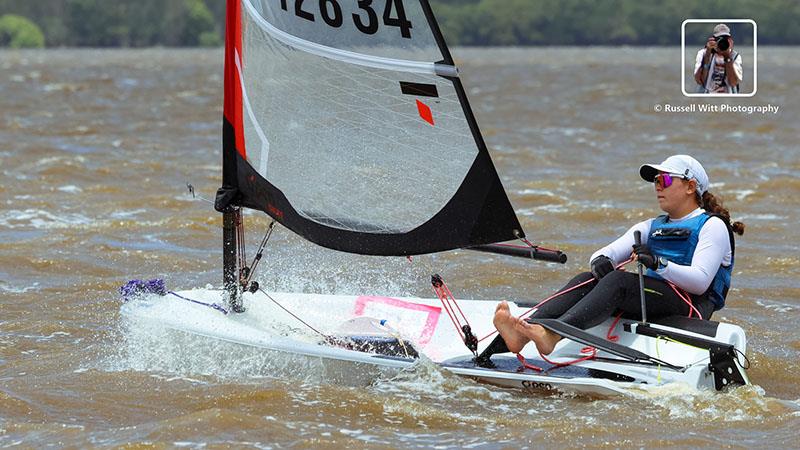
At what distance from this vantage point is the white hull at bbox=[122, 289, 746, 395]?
5598 millimetres

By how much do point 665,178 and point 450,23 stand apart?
110388 millimetres

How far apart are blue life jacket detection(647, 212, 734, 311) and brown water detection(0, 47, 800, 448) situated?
Answer: 21.6 inches

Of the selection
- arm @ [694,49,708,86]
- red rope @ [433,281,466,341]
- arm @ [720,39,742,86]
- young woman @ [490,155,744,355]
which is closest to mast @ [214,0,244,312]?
red rope @ [433,281,466,341]

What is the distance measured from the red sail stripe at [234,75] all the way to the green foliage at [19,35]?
103m

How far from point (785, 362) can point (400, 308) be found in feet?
6.35

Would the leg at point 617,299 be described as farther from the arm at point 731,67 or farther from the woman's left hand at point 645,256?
the arm at point 731,67

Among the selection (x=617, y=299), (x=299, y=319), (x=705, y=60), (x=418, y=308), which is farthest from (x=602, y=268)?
(x=705, y=60)

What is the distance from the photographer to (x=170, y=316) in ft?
20.7

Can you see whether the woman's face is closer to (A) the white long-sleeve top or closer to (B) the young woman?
(B) the young woman

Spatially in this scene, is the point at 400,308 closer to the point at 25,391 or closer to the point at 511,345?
the point at 511,345

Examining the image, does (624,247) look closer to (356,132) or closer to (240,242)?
(356,132)

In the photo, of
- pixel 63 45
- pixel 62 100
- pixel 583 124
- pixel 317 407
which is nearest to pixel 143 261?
pixel 317 407

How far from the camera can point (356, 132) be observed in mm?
6121

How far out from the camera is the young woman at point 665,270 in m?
5.77
